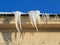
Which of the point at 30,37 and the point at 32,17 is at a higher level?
the point at 32,17

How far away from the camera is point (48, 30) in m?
5.15

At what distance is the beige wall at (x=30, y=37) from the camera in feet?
16.8

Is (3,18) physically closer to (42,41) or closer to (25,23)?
(25,23)

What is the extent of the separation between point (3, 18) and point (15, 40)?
0.46m

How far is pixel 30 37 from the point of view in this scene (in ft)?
16.9

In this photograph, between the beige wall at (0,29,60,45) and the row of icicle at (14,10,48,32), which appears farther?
the beige wall at (0,29,60,45)

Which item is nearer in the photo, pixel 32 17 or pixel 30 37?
pixel 32 17

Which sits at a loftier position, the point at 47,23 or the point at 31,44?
the point at 47,23

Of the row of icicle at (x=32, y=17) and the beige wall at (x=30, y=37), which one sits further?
the beige wall at (x=30, y=37)

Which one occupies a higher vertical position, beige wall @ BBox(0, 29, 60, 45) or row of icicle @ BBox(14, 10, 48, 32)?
row of icicle @ BBox(14, 10, 48, 32)

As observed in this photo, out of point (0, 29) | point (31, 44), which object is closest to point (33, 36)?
point (31, 44)

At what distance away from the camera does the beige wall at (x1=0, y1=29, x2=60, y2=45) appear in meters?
5.12

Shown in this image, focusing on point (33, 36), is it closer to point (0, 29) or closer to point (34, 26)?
point (34, 26)

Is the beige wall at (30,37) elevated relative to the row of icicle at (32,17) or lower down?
lower down
